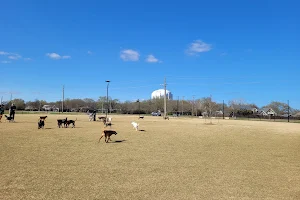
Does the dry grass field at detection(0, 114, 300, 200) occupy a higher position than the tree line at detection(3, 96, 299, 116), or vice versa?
the tree line at detection(3, 96, 299, 116)

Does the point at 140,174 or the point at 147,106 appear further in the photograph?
the point at 147,106

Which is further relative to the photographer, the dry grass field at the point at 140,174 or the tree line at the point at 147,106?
the tree line at the point at 147,106

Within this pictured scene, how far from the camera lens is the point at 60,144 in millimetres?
13938

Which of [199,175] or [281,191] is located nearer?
[281,191]

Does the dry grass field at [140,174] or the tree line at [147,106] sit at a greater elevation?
the tree line at [147,106]

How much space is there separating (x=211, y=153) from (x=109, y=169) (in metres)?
6.01

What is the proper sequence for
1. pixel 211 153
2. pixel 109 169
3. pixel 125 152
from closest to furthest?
pixel 109 169, pixel 125 152, pixel 211 153

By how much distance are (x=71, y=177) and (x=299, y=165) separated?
9050 mm

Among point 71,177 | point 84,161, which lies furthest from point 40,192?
point 84,161

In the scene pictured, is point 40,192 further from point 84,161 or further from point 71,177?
point 84,161

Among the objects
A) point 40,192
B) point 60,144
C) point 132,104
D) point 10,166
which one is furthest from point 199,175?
point 132,104

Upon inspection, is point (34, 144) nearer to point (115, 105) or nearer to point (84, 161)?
point (84, 161)

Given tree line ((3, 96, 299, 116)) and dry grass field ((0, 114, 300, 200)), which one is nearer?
dry grass field ((0, 114, 300, 200))

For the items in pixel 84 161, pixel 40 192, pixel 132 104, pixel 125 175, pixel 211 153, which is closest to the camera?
pixel 40 192
